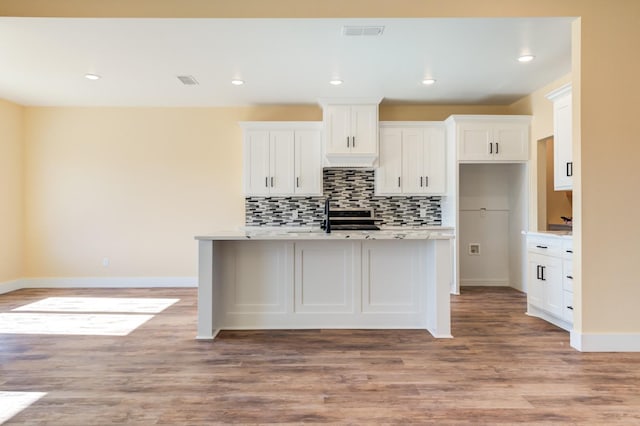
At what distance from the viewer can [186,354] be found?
3.07m

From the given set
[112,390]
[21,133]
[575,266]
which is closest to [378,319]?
[575,266]

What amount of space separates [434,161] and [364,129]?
111 cm

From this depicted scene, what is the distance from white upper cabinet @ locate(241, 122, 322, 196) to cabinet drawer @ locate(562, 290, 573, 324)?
3192 millimetres

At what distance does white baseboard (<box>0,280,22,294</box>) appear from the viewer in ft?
18.1

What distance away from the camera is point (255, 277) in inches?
146

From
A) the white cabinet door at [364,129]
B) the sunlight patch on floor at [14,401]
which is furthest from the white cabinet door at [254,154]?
the sunlight patch on floor at [14,401]

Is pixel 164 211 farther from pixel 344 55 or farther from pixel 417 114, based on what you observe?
pixel 417 114

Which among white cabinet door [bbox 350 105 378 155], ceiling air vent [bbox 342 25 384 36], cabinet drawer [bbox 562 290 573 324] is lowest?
cabinet drawer [bbox 562 290 573 324]

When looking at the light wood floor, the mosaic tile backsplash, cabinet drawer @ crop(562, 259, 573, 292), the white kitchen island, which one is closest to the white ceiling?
the mosaic tile backsplash

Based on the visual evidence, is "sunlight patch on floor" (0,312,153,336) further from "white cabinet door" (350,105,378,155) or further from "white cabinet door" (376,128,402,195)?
"white cabinet door" (376,128,402,195)

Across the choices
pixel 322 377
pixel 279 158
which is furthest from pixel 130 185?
pixel 322 377

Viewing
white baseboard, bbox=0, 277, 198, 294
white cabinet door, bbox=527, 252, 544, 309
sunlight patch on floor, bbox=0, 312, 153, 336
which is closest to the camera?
sunlight patch on floor, bbox=0, 312, 153, 336

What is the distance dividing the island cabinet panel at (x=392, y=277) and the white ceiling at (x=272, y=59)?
6.15ft

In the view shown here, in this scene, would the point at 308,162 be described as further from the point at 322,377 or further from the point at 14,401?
the point at 14,401
